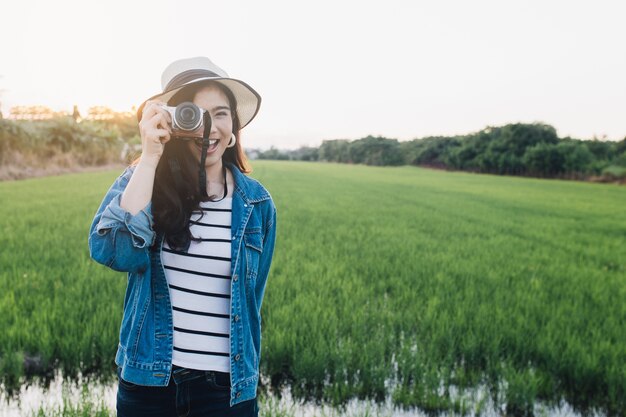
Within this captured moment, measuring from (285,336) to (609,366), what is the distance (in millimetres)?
2091

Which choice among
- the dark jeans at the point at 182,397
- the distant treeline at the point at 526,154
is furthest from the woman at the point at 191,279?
the distant treeline at the point at 526,154

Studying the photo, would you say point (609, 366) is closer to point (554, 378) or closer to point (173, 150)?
point (554, 378)

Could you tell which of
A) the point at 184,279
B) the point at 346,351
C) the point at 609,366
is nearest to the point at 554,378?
the point at 609,366

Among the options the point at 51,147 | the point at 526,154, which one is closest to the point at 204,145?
the point at 51,147

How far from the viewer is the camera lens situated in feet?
3.93

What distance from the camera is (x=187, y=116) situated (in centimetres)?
122

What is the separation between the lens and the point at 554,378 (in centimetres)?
290

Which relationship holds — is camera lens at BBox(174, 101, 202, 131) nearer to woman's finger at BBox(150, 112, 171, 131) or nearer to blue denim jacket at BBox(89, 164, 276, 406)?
woman's finger at BBox(150, 112, 171, 131)

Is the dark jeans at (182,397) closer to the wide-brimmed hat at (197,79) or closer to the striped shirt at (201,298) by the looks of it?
the striped shirt at (201,298)

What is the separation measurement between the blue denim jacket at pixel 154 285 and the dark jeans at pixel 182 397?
0.03 metres

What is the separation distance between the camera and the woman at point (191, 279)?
127 centimetres

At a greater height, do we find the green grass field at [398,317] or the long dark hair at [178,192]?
the long dark hair at [178,192]

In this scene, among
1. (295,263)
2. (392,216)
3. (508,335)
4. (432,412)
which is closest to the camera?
(432,412)

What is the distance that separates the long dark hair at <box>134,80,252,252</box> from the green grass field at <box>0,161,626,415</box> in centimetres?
167
